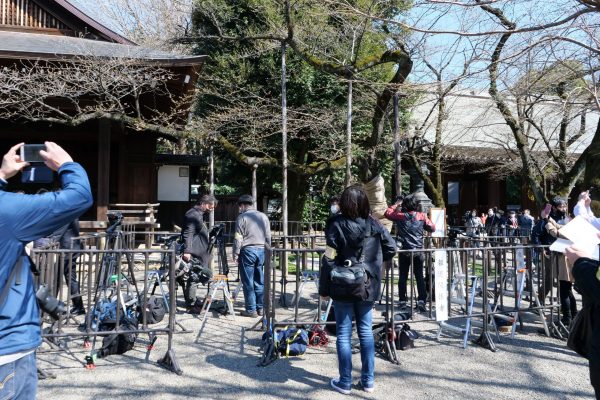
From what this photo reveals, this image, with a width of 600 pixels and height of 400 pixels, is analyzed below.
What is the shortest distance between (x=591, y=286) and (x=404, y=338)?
10.8 feet

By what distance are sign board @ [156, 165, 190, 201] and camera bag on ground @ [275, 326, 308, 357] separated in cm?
1578

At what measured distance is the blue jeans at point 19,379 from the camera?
6.90ft

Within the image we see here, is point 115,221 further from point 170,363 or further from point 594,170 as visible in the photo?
point 594,170

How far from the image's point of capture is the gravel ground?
4230 millimetres

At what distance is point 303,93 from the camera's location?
17203 millimetres

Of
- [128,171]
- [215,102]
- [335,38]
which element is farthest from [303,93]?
[128,171]

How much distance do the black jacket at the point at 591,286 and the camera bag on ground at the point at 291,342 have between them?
3173 millimetres

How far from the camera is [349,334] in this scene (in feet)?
13.6

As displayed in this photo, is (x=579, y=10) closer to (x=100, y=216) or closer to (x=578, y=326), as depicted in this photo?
(x=578, y=326)

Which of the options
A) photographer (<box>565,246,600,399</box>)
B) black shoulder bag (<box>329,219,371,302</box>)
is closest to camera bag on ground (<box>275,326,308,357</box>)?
black shoulder bag (<box>329,219,371,302</box>)

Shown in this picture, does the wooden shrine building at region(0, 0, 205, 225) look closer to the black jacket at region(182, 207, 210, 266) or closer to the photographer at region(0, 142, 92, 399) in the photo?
the black jacket at region(182, 207, 210, 266)

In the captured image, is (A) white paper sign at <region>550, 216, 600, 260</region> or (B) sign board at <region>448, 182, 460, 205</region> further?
(B) sign board at <region>448, 182, 460, 205</region>

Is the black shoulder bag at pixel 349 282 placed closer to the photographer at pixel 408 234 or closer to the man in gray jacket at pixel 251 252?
the man in gray jacket at pixel 251 252

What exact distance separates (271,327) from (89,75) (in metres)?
8.63
